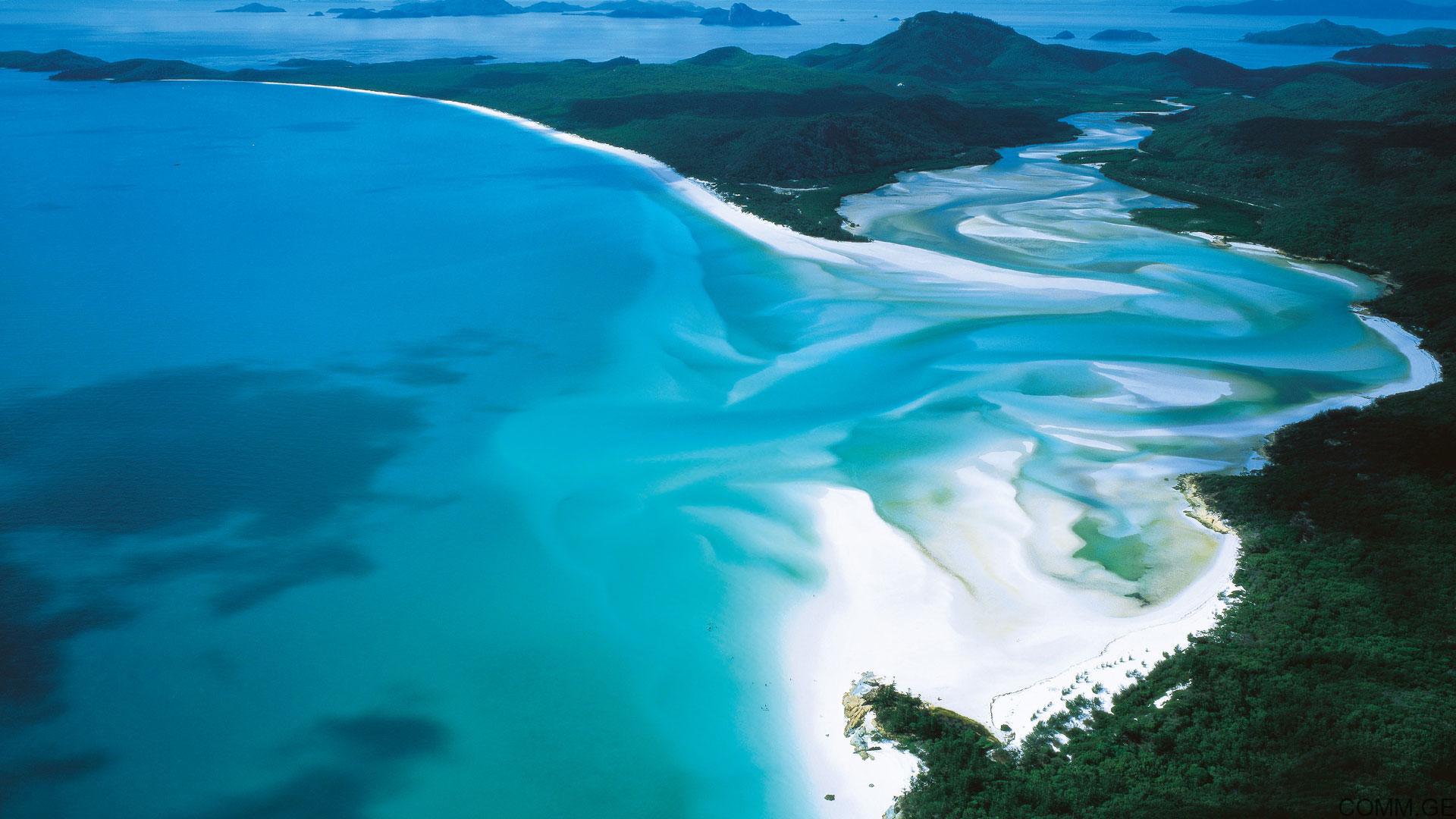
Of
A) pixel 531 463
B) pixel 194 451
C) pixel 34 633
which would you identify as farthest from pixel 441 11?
pixel 34 633

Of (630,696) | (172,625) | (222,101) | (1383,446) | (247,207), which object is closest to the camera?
(630,696)

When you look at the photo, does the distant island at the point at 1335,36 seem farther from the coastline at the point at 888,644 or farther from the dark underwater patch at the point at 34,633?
the dark underwater patch at the point at 34,633

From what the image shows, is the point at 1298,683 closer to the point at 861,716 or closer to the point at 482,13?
the point at 861,716

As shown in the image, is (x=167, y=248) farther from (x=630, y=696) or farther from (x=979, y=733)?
(x=979, y=733)

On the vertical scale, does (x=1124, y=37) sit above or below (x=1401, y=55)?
above

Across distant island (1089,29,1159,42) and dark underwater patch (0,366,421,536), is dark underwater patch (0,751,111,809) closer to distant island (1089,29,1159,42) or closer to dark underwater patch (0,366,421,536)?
dark underwater patch (0,366,421,536)

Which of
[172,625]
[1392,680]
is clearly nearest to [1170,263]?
[1392,680]

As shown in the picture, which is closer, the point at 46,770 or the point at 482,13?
the point at 46,770
